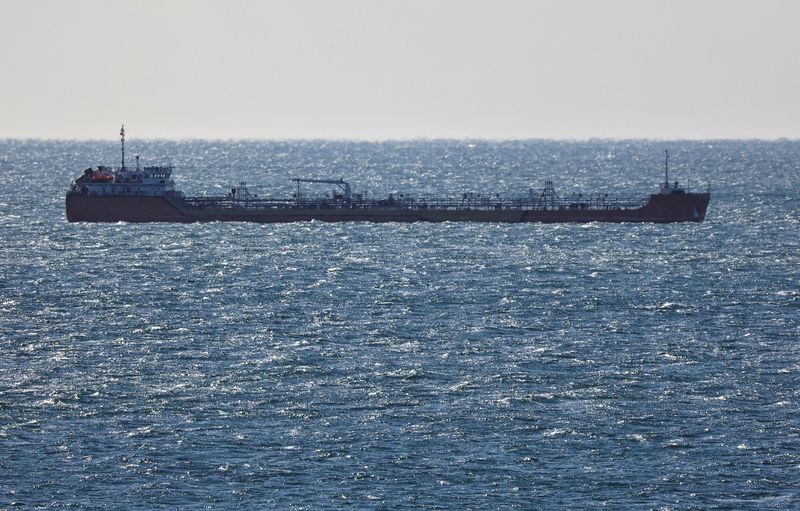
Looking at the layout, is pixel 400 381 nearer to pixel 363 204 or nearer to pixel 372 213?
pixel 372 213

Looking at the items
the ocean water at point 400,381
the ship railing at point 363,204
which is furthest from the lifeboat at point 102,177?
the ocean water at point 400,381

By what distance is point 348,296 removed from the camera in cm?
11525

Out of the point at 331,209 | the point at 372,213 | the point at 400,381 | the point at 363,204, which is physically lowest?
the point at 400,381

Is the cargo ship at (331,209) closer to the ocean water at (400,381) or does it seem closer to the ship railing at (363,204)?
the ship railing at (363,204)

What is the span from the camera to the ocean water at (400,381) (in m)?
63.3

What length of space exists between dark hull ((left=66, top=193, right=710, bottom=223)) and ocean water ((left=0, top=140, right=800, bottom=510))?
2550 centimetres

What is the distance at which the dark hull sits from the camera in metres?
167

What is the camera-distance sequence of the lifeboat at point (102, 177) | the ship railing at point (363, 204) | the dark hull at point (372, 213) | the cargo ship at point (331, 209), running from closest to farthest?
the lifeboat at point (102, 177) → the cargo ship at point (331, 209) → the dark hull at point (372, 213) → the ship railing at point (363, 204)

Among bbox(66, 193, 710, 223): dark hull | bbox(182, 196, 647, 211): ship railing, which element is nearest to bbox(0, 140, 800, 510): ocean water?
bbox(66, 193, 710, 223): dark hull

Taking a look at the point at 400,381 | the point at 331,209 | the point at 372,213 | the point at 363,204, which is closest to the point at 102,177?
the point at 331,209

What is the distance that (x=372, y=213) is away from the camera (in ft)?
556

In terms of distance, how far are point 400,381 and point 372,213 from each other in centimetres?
8854

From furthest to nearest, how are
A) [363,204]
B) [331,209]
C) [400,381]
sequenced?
1. [331,209]
2. [363,204]
3. [400,381]

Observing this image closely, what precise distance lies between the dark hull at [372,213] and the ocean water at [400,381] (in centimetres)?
2550
